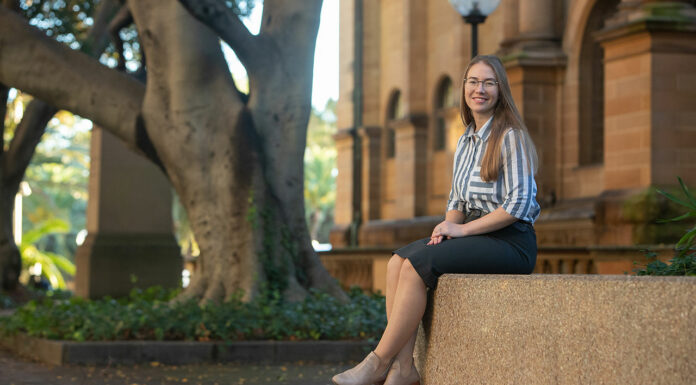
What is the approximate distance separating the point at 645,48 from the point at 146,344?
7758 millimetres

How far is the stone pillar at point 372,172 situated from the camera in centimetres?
2828

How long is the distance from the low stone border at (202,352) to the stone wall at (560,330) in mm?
4261

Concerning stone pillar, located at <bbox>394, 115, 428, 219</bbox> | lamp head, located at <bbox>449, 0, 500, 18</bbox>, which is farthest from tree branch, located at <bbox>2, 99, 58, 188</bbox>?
lamp head, located at <bbox>449, 0, 500, 18</bbox>

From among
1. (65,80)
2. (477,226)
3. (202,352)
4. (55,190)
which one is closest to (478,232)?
(477,226)

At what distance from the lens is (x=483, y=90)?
540 cm

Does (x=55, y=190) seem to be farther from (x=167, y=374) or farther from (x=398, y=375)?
(x=398, y=375)

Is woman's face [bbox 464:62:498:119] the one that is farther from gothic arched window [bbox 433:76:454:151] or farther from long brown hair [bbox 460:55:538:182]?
gothic arched window [bbox 433:76:454:151]

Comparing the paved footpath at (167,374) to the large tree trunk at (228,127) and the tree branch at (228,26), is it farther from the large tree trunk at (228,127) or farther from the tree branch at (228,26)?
the tree branch at (228,26)

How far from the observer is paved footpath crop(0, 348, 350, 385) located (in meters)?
8.09

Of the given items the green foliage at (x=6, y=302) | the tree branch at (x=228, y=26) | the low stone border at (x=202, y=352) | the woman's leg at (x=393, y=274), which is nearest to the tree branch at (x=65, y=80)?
the tree branch at (x=228, y=26)

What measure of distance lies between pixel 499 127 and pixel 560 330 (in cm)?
133

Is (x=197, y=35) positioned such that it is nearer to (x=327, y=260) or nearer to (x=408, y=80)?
(x=327, y=260)

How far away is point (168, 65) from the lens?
11031 mm

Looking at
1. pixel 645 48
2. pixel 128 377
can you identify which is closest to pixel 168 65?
pixel 128 377
